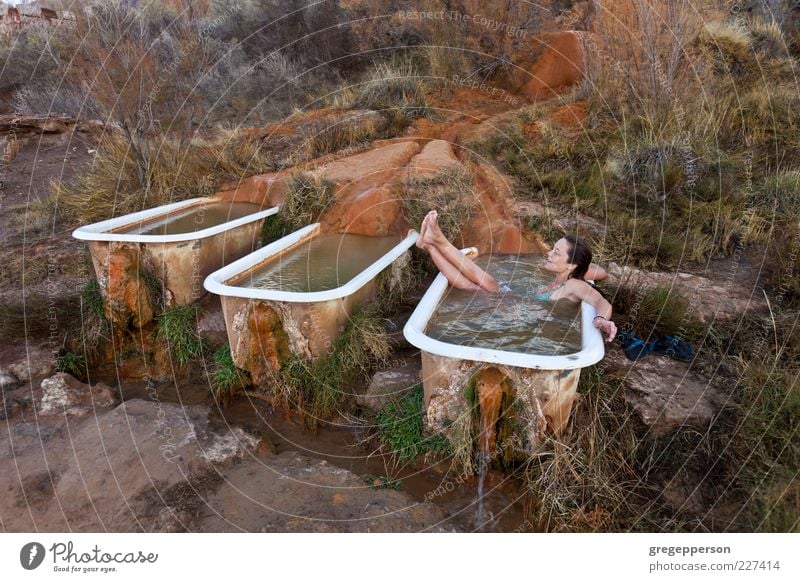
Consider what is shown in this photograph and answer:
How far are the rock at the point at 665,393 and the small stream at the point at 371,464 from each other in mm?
798

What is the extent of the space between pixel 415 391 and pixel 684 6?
4.29 metres

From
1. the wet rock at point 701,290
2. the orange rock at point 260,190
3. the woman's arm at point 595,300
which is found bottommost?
the wet rock at point 701,290

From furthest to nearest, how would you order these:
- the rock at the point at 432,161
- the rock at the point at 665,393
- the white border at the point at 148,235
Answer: the rock at the point at 432,161 → the white border at the point at 148,235 → the rock at the point at 665,393

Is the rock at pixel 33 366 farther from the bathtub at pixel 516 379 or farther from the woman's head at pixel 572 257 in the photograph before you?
the woman's head at pixel 572 257

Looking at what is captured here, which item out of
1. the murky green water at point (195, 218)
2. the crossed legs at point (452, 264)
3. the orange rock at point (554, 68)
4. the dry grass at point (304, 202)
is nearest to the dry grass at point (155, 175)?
the murky green water at point (195, 218)

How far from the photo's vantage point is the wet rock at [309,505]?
233 centimetres

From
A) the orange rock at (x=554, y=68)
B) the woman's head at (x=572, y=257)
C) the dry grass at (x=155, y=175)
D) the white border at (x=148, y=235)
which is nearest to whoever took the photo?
the woman's head at (x=572, y=257)

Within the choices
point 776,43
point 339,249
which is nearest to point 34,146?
point 339,249

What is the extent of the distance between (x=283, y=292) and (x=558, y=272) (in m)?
1.87

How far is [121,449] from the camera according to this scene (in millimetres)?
2734

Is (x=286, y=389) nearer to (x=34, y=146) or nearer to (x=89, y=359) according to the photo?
(x=89, y=359)

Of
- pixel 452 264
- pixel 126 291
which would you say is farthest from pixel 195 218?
pixel 452 264

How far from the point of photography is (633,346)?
2.89m

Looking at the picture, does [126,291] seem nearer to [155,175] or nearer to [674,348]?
[155,175]
